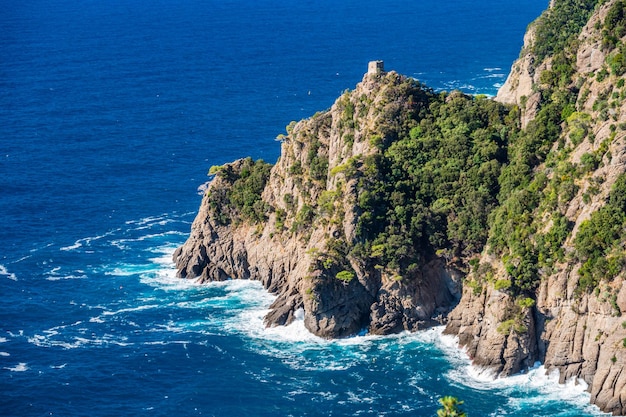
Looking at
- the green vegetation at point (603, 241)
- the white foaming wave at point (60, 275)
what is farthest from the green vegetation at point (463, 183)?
the white foaming wave at point (60, 275)

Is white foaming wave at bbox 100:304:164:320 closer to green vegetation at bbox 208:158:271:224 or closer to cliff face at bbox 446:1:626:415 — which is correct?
green vegetation at bbox 208:158:271:224

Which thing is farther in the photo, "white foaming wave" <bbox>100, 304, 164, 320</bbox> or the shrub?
"white foaming wave" <bbox>100, 304, 164, 320</bbox>

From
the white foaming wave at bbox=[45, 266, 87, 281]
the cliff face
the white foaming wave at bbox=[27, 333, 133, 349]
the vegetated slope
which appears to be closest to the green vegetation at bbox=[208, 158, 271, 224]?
the vegetated slope

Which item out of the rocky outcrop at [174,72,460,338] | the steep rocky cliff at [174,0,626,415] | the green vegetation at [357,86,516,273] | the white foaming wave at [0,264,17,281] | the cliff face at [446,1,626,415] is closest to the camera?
the cliff face at [446,1,626,415]

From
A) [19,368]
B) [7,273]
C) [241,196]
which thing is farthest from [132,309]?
[241,196]

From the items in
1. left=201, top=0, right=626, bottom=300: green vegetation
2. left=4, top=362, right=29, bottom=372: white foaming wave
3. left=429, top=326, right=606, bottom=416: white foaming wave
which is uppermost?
left=201, top=0, right=626, bottom=300: green vegetation

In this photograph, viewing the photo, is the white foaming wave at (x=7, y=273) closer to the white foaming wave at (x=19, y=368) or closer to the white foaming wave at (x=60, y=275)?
the white foaming wave at (x=60, y=275)
